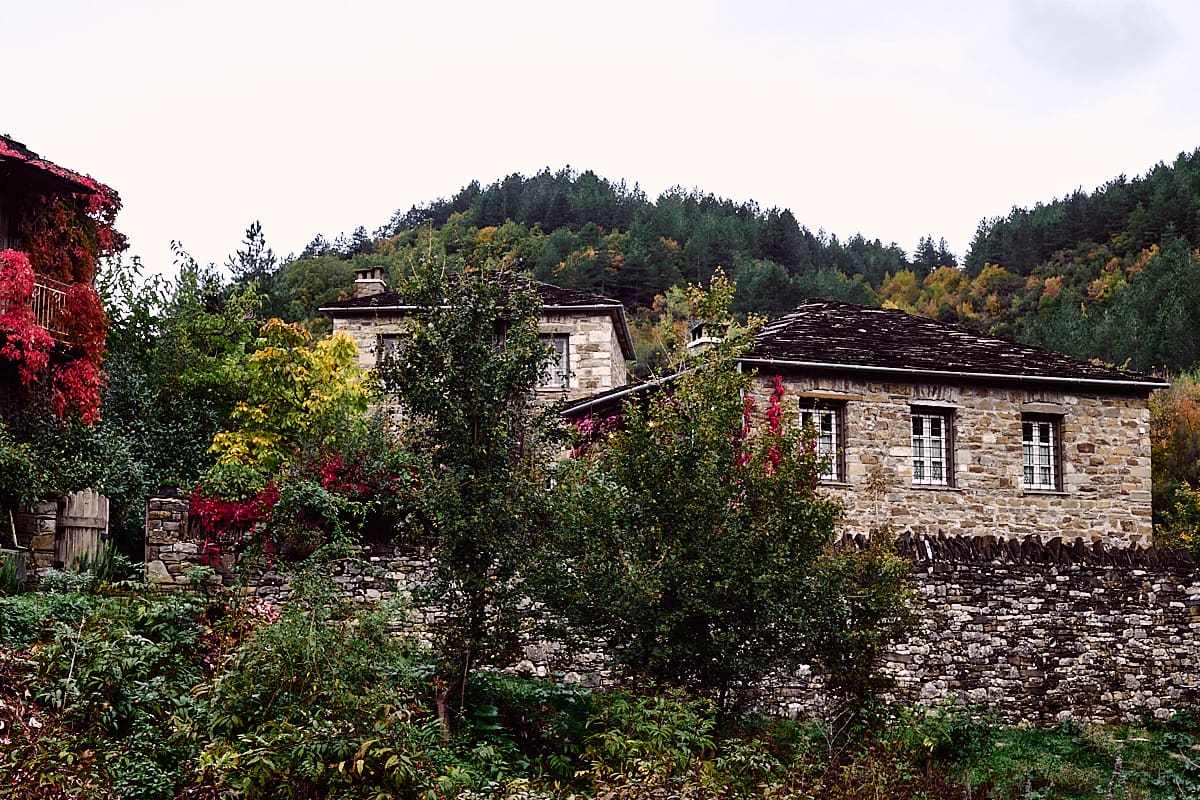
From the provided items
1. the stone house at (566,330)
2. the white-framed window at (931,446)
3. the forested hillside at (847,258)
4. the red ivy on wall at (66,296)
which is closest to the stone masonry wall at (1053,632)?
the white-framed window at (931,446)

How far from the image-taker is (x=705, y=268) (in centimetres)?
5538

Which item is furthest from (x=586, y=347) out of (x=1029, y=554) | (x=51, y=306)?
(x=1029, y=554)

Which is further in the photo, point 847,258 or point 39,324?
point 847,258

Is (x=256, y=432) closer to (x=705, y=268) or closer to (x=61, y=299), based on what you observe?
(x=61, y=299)

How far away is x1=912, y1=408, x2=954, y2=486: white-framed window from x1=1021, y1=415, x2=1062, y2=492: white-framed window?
1385mm

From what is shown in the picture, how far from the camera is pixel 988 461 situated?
21.1 m

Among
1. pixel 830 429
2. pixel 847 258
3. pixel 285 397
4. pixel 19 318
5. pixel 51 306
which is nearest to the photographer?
pixel 19 318

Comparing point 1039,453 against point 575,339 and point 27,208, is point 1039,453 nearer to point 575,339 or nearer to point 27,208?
point 575,339

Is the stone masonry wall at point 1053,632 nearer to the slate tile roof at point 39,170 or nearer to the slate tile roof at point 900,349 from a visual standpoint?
the slate tile roof at point 900,349

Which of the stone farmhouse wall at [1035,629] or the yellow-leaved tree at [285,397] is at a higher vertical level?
the yellow-leaved tree at [285,397]

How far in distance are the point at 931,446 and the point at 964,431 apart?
2.05 ft

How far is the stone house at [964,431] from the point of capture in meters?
20.4

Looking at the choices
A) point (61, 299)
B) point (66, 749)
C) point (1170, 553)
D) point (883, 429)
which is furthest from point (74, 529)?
point (1170, 553)

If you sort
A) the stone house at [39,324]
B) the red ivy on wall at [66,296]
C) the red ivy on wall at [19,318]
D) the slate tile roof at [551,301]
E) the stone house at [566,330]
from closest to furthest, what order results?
the stone house at [39,324] < the red ivy on wall at [19,318] < the red ivy on wall at [66,296] < the stone house at [566,330] < the slate tile roof at [551,301]
